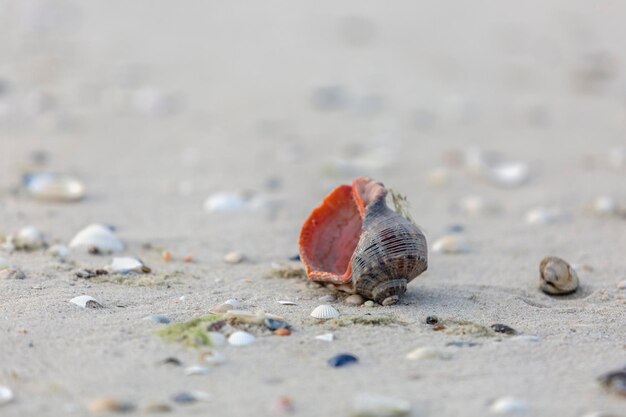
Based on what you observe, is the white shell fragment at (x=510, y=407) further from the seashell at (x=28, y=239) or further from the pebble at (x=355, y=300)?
the seashell at (x=28, y=239)

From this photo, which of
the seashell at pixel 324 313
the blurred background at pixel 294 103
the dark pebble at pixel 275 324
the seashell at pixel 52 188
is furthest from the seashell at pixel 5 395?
the seashell at pixel 52 188

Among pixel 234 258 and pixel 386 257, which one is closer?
pixel 386 257

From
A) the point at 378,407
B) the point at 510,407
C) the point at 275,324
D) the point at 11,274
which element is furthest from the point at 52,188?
the point at 510,407

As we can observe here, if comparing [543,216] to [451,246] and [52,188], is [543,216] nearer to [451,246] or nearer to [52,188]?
[451,246]

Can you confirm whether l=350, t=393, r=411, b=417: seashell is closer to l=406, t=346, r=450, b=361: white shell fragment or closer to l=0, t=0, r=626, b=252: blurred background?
l=406, t=346, r=450, b=361: white shell fragment

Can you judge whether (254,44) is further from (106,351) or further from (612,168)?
(106,351)

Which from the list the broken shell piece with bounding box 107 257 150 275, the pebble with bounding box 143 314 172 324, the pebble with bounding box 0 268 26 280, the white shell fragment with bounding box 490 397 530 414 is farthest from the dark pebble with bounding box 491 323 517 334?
the pebble with bounding box 0 268 26 280

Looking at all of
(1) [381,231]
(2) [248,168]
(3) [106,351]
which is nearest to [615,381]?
Answer: (1) [381,231]
